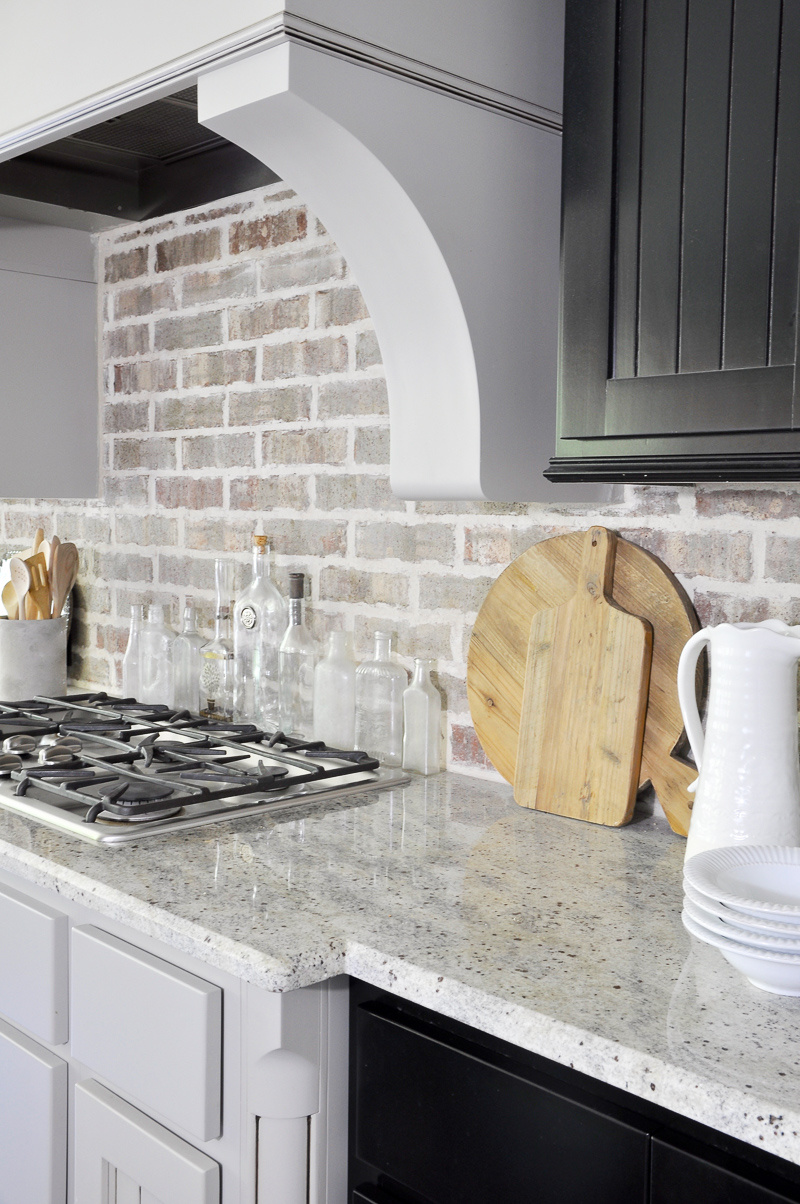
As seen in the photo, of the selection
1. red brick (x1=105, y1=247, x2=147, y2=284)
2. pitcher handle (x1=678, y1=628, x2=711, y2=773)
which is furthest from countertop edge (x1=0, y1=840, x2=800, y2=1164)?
red brick (x1=105, y1=247, x2=147, y2=284)

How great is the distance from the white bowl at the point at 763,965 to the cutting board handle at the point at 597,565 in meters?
0.63

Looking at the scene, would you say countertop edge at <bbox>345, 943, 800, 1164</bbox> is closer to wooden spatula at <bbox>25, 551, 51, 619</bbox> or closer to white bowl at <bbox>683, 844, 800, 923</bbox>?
white bowl at <bbox>683, 844, 800, 923</bbox>

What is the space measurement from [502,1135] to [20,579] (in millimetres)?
1686

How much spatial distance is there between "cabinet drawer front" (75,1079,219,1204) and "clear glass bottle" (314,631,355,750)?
28.6 inches

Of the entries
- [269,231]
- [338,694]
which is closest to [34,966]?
[338,694]

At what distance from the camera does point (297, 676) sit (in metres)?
1.99

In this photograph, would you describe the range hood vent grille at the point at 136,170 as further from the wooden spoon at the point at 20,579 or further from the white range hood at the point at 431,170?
the wooden spoon at the point at 20,579

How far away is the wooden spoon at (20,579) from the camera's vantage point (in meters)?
2.32

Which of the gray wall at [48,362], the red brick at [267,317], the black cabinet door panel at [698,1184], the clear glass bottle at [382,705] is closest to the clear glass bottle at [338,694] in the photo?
the clear glass bottle at [382,705]

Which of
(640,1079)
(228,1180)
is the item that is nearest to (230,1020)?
(228,1180)

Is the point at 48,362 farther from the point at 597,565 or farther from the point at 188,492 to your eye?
the point at 597,565

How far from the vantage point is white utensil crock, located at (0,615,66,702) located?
2.31m

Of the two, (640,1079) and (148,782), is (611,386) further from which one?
(148,782)

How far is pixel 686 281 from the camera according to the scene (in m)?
1.18
